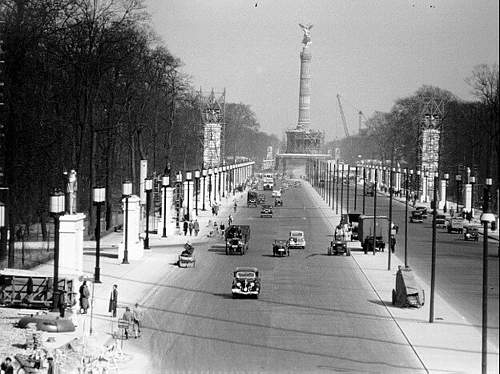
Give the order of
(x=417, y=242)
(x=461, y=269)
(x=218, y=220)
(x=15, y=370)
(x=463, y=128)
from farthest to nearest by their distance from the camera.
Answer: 1. (x=463, y=128)
2. (x=218, y=220)
3. (x=417, y=242)
4. (x=461, y=269)
5. (x=15, y=370)

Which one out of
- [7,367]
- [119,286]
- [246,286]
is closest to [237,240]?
[119,286]

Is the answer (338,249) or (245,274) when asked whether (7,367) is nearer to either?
(245,274)

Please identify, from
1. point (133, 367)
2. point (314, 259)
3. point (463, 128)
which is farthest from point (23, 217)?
point (463, 128)

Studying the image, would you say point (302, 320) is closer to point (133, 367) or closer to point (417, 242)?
point (133, 367)

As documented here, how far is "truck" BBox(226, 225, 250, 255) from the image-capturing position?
66.6m

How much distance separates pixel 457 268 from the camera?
189 ft

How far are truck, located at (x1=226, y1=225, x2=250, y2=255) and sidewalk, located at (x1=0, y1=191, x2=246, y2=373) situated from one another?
3.06 metres

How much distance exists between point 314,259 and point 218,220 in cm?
3209

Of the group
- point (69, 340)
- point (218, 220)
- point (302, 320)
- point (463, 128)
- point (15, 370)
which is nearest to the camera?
point (15, 370)

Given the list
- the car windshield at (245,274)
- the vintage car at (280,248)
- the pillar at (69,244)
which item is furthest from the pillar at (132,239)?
the car windshield at (245,274)

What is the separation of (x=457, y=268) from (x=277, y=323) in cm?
2006

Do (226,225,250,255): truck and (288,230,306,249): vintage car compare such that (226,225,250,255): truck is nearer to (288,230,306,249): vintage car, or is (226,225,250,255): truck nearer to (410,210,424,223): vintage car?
(288,230,306,249): vintage car

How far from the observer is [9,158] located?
2101 inches

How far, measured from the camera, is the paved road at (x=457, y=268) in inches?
1067
